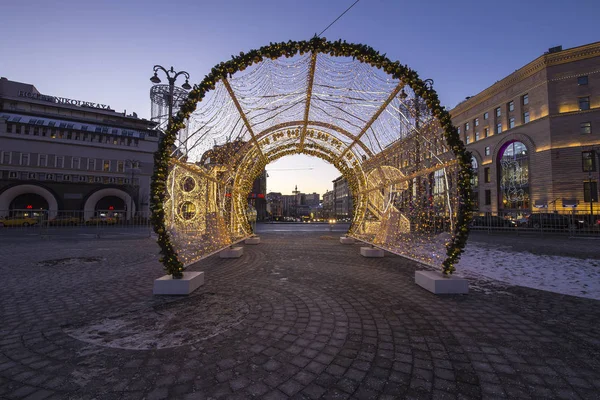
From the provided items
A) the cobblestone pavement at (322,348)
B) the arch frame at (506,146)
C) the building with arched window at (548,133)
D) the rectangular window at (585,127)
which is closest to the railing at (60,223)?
the cobblestone pavement at (322,348)

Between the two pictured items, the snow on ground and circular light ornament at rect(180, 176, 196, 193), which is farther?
circular light ornament at rect(180, 176, 196, 193)

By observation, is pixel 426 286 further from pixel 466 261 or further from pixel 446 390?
pixel 466 261

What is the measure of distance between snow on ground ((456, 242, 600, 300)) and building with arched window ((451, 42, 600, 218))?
2723 centimetres

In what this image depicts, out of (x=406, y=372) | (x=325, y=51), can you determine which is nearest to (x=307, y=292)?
(x=406, y=372)

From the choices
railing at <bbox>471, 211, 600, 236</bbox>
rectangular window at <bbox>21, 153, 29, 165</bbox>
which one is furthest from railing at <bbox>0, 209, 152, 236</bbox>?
railing at <bbox>471, 211, 600, 236</bbox>

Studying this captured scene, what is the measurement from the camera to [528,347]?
11.0 feet

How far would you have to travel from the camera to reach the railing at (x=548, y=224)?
20.4m

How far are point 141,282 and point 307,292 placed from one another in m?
3.89

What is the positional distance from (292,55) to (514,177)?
46703mm

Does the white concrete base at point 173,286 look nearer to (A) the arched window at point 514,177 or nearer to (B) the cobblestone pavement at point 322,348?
(B) the cobblestone pavement at point 322,348

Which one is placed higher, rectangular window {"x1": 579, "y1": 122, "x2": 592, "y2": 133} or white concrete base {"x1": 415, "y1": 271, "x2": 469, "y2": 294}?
rectangular window {"x1": 579, "y1": 122, "x2": 592, "y2": 133}

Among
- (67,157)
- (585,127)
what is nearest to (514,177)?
(585,127)

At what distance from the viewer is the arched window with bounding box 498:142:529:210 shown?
39.3m

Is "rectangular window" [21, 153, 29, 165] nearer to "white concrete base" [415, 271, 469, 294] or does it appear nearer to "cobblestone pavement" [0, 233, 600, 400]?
"cobblestone pavement" [0, 233, 600, 400]
